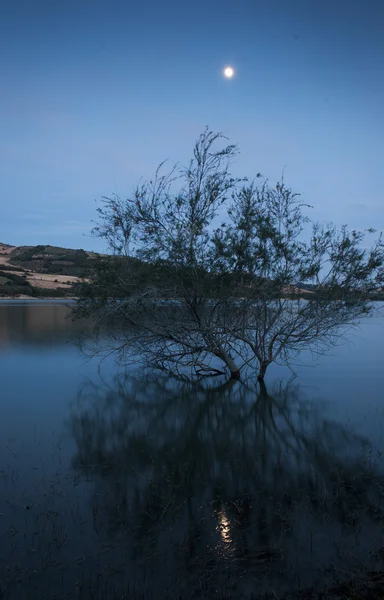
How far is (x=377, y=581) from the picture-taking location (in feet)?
13.4

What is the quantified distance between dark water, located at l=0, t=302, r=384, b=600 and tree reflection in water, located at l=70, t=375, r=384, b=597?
20mm

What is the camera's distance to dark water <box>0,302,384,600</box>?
4.32 m

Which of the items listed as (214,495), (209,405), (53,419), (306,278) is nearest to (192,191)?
(306,278)

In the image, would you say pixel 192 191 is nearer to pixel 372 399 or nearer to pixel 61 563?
pixel 372 399

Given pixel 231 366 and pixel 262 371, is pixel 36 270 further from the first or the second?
pixel 262 371

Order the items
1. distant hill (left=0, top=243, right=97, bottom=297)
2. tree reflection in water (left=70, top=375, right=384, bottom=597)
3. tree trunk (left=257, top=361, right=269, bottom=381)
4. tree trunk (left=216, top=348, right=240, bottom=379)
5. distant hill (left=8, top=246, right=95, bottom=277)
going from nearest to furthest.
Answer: tree reflection in water (left=70, top=375, right=384, bottom=597) < tree trunk (left=257, top=361, right=269, bottom=381) < tree trunk (left=216, top=348, right=240, bottom=379) < distant hill (left=0, top=243, right=97, bottom=297) < distant hill (left=8, top=246, right=95, bottom=277)

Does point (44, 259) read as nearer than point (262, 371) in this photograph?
No

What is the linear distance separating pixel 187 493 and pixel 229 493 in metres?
0.56

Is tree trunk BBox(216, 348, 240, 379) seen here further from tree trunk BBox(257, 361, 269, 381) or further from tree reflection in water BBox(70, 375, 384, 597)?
tree reflection in water BBox(70, 375, 384, 597)

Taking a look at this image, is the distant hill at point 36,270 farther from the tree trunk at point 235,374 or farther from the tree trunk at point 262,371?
the tree trunk at point 262,371

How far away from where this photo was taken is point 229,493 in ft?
20.2

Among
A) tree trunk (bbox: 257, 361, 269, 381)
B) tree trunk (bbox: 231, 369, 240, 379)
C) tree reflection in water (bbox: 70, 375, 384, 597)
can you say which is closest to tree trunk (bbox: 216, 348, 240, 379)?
tree trunk (bbox: 231, 369, 240, 379)

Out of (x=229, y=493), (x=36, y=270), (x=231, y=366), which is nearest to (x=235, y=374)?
(x=231, y=366)

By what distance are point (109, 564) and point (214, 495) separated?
6.47 feet
